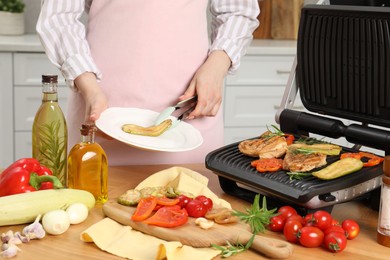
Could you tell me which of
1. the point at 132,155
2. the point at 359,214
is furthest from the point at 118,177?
the point at 359,214

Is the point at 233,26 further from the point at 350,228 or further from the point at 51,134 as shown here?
the point at 350,228

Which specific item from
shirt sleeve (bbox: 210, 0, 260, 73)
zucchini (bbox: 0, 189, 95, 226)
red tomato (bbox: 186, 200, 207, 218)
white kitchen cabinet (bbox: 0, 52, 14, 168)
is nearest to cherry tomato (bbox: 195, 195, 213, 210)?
red tomato (bbox: 186, 200, 207, 218)

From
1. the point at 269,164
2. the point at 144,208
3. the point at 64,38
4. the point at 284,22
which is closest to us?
the point at 144,208

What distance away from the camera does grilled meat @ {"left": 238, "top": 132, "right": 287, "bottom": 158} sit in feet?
4.94

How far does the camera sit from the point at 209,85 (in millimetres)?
1903

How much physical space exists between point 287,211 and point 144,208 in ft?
0.87

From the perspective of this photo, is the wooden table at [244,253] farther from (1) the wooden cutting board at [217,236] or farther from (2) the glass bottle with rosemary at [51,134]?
(2) the glass bottle with rosemary at [51,134]

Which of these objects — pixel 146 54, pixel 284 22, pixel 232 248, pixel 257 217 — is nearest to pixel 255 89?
pixel 284 22

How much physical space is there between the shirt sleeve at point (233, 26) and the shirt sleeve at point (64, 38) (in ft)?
1.24

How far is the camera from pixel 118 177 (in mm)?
1683

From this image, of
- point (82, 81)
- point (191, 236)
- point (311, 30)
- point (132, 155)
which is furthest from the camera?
point (132, 155)

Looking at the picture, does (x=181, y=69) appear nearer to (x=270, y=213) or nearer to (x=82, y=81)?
(x=82, y=81)

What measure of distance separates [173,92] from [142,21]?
21 cm

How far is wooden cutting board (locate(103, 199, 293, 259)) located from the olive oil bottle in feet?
0.56
